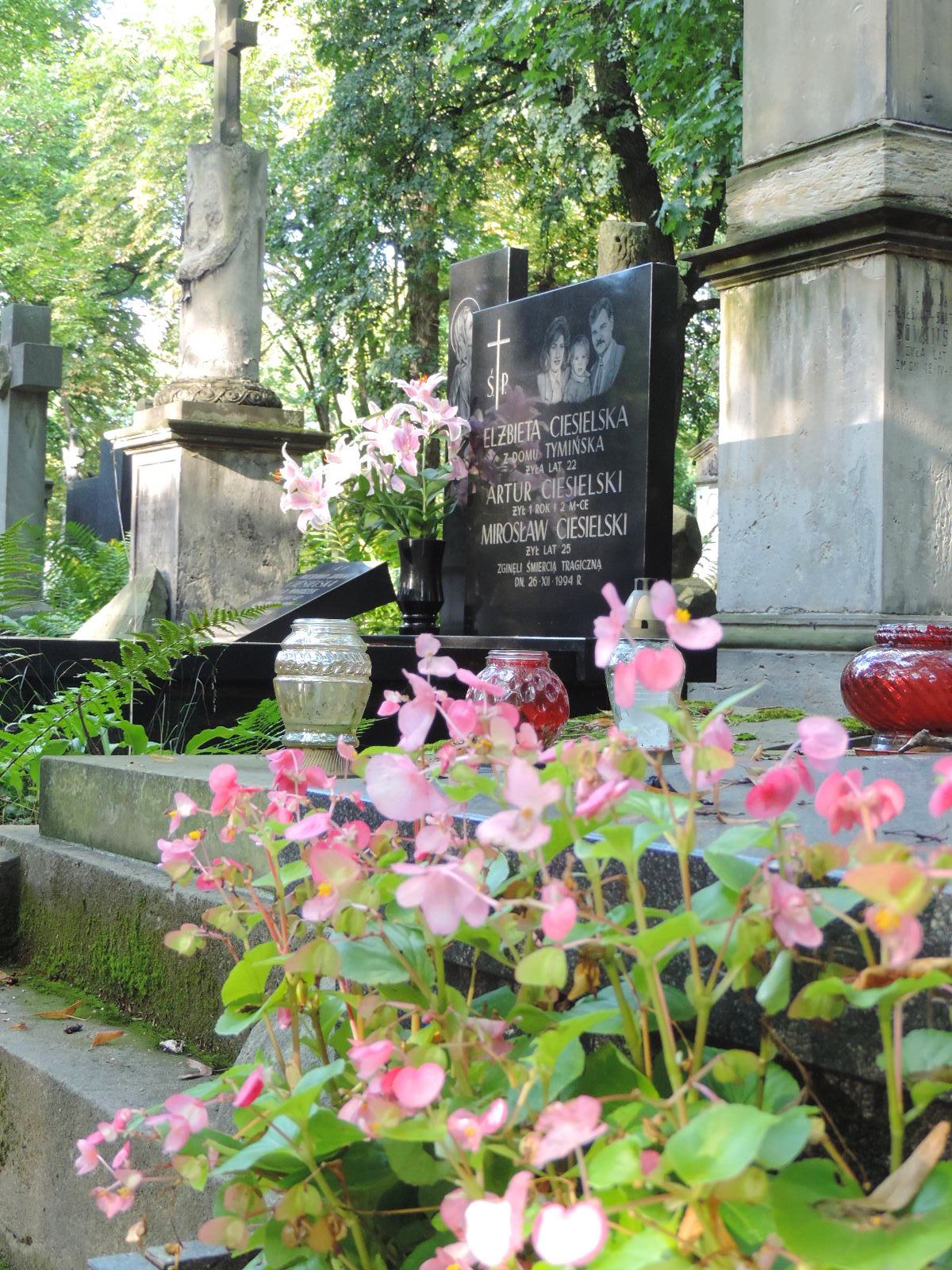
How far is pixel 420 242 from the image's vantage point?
1700 centimetres

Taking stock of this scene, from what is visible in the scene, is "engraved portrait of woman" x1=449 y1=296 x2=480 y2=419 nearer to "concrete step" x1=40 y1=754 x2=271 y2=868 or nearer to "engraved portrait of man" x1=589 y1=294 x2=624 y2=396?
"engraved portrait of man" x1=589 y1=294 x2=624 y2=396

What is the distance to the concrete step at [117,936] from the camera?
2506 millimetres

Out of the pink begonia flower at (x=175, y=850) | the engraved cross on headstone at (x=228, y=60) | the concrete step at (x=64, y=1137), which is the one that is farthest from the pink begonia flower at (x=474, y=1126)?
the engraved cross on headstone at (x=228, y=60)

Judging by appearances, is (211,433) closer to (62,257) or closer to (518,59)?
(518,59)

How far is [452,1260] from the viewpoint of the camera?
1021 millimetres

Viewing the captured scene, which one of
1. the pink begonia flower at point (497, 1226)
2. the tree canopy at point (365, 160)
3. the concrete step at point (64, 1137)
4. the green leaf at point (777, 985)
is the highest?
the tree canopy at point (365, 160)

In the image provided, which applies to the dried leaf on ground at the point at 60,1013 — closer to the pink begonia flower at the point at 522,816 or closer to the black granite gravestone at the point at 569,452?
the pink begonia flower at the point at 522,816

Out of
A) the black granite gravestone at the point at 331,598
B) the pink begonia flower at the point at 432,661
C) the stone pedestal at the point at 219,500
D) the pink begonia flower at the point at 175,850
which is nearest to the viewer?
the pink begonia flower at the point at 432,661

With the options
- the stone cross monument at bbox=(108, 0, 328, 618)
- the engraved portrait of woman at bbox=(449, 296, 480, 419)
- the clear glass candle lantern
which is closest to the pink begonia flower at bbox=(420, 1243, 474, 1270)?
the clear glass candle lantern

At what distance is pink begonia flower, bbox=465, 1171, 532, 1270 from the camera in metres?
0.84

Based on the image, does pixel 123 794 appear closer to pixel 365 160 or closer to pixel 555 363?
pixel 555 363

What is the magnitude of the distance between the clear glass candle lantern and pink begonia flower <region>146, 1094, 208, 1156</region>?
0.98 meters

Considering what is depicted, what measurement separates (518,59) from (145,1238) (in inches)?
624

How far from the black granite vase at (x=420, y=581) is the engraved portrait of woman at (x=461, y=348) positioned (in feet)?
2.54
